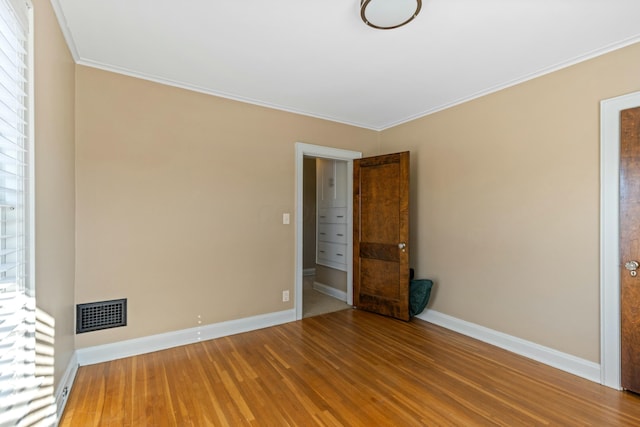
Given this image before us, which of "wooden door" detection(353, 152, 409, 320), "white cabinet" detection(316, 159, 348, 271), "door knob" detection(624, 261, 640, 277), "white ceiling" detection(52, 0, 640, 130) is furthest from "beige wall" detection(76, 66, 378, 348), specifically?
"door knob" detection(624, 261, 640, 277)

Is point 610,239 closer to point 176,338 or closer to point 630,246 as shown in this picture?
point 630,246

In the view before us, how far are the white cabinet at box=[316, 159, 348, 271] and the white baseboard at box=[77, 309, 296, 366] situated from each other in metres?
1.31

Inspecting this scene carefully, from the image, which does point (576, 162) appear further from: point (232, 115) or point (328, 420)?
point (232, 115)

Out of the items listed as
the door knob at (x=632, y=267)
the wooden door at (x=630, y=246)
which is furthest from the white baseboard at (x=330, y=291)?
the door knob at (x=632, y=267)

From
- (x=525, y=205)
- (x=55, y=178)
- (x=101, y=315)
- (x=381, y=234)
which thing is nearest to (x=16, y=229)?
(x=55, y=178)

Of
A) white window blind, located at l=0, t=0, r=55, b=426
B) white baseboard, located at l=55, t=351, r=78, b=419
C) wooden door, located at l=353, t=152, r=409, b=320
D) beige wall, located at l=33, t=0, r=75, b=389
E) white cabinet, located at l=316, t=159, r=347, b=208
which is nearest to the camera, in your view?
white window blind, located at l=0, t=0, r=55, b=426

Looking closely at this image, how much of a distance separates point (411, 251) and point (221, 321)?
2.38 meters

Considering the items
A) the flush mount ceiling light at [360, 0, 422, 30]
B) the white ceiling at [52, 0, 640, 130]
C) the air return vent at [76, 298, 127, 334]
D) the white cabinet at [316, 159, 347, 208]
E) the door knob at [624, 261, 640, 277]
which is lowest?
the air return vent at [76, 298, 127, 334]

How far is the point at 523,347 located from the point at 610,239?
1.16 m

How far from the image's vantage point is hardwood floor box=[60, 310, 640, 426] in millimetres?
1838

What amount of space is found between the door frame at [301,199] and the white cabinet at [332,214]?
0.58 feet

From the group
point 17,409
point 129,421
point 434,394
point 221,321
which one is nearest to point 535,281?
point 434,394

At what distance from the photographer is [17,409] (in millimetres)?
1247

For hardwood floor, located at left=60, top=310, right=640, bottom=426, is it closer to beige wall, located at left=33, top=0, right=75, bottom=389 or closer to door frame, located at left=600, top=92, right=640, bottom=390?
door frame, located at left=600, top=92, right=640, bottom=390
